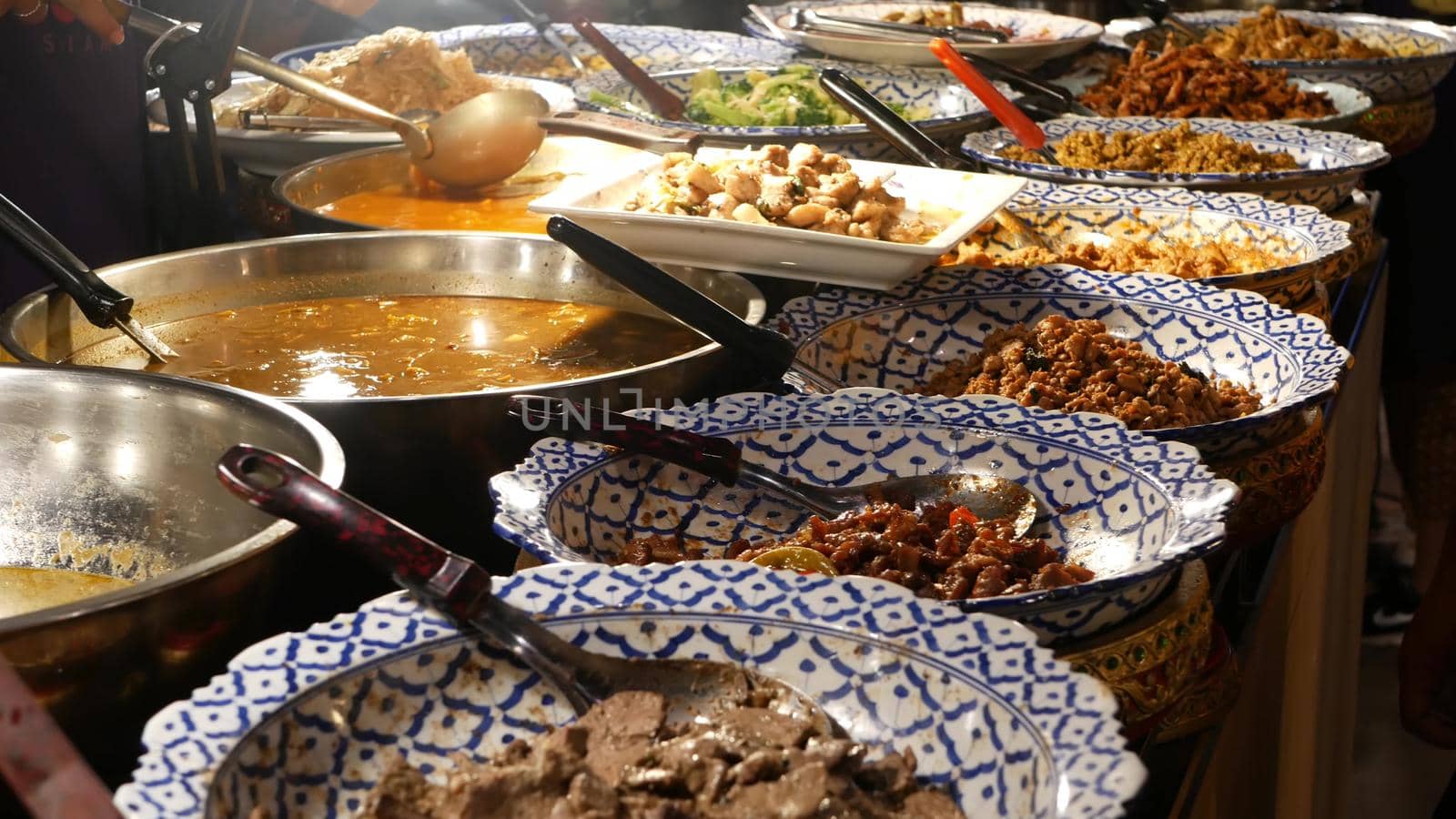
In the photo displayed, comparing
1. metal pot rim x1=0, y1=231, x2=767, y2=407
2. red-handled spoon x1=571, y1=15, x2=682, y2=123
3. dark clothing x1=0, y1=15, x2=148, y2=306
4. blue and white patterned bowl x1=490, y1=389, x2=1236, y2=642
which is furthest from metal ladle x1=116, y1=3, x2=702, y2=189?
blue and white patterned bowl x1=490, y1=389, x2=1236, y2=642

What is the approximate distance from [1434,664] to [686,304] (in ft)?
5.96

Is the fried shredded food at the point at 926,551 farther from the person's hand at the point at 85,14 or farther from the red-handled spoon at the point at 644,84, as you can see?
the red-handled spoon at the point at 644,84

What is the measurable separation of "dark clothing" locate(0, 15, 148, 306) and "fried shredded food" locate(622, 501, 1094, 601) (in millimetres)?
1576

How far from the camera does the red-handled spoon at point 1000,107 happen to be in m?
2.80

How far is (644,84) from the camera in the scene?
3.44 metres

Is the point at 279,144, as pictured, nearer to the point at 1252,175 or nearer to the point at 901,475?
the point at 901,475

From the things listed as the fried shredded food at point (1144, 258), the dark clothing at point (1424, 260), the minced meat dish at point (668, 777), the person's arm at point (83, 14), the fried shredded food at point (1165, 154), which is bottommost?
the dark clothing at point (1424, 260)

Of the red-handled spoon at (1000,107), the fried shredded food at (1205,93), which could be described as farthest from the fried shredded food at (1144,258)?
the fried shredded food at (1205,93)

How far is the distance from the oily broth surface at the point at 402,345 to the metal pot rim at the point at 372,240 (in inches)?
3.4

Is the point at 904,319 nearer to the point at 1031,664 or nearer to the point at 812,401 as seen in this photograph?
the point at 812,401

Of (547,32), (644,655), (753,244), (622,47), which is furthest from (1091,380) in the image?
(547,32)

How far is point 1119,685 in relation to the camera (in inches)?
43.8

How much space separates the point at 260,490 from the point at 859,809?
0.46 m

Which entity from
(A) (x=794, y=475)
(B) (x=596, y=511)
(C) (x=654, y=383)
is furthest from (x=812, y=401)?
(B) (x=596, y=511)
